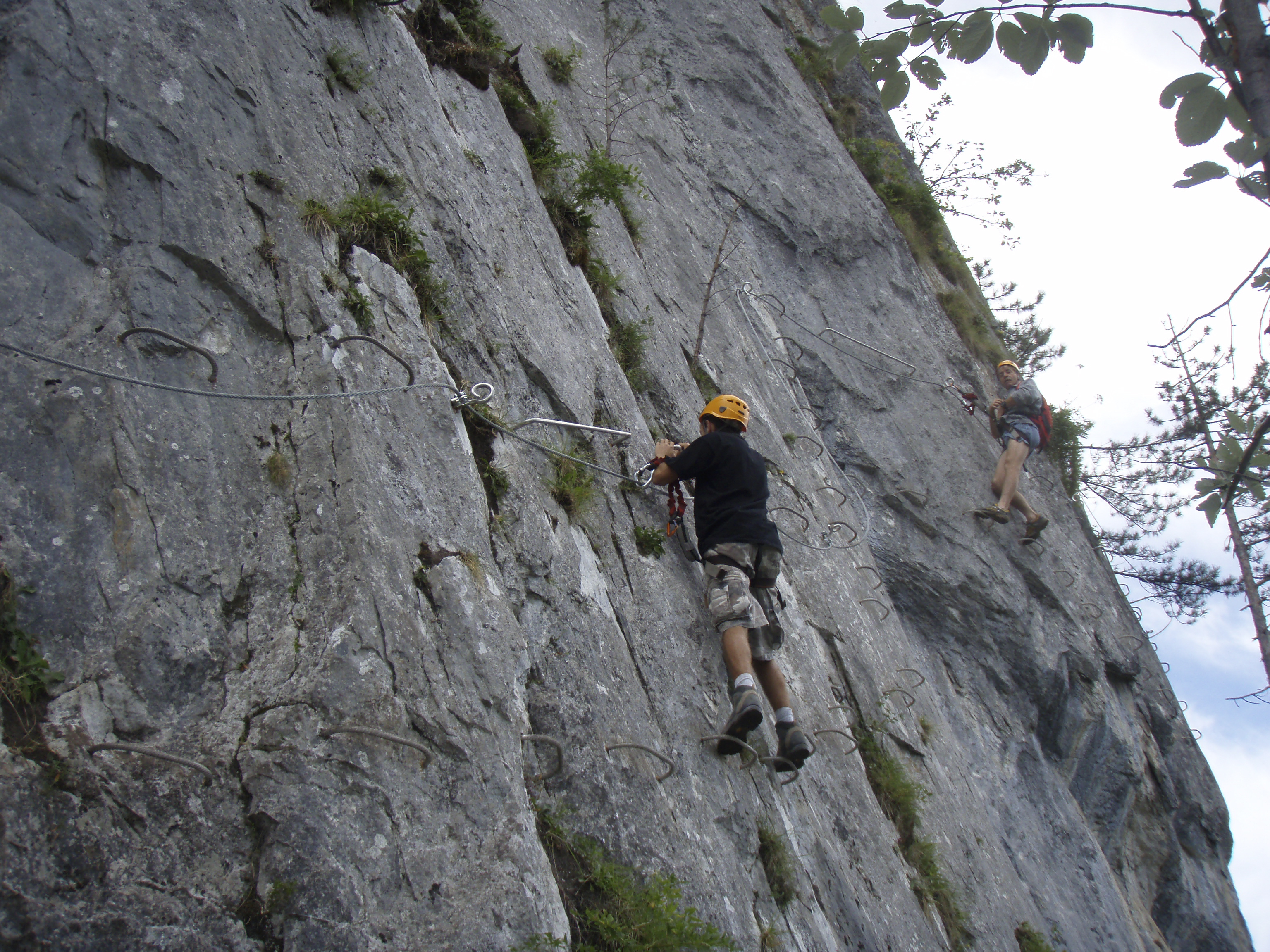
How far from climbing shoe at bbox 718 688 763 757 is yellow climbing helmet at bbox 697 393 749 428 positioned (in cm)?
212

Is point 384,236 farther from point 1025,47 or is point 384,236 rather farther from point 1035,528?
point 1035,528

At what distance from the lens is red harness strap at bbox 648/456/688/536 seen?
595 centimetres

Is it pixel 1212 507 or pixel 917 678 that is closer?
pixel 1212 507

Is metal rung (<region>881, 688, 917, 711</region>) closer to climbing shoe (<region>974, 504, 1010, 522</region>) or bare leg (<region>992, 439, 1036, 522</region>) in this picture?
climbing shoe (<region>974, 504, 1010, 522</region>)

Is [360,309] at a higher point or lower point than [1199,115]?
lower

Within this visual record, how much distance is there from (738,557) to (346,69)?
457 centimetres

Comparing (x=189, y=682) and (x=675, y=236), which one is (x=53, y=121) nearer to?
(x=189, y=682)

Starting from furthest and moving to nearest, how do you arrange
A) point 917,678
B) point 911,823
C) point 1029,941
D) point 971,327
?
1. point 971,327
2. point 917,678
3. point 1029,941
4. point 911,823

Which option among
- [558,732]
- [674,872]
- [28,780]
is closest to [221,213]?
[28,780]

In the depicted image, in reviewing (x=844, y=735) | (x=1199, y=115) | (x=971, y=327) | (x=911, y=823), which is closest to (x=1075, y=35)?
(x=1199, y=115)

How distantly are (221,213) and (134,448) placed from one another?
1628mm

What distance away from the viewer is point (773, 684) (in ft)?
17.5

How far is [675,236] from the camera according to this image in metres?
10.2

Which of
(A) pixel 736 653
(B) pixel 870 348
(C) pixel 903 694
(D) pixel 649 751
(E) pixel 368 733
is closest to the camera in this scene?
(E) pixel 368 733
